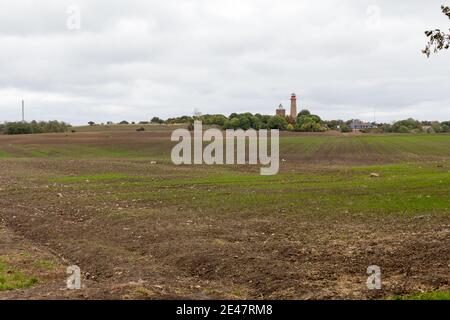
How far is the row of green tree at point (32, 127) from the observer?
12331 centimetres

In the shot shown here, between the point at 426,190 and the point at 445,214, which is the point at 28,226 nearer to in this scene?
the point at 445,214

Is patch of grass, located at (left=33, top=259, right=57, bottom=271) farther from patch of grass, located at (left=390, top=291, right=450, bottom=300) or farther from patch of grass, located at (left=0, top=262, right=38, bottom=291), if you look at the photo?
patch of grass, located at (left=390, top=291, right=450, bottom=300)

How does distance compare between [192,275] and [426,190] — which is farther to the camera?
[426,190]

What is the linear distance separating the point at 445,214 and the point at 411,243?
18.1ft

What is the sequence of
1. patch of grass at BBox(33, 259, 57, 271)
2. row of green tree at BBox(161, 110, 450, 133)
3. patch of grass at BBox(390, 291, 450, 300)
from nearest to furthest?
patch of grass at BBox(390, 291, 450, 300) → patch of grass at BBox(33, 259, 57, 271) → row of green tree at BBox(161, 110, 450, 133)

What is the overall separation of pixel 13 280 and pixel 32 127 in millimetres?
122218

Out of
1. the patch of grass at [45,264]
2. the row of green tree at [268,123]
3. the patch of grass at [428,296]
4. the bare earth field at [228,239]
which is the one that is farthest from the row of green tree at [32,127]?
the patch of grass at [428,296]

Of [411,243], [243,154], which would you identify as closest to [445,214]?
[411,243]

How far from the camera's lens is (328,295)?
1051 centimetres

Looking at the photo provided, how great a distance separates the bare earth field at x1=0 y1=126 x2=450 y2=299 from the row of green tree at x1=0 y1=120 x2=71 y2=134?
9960 centimetres

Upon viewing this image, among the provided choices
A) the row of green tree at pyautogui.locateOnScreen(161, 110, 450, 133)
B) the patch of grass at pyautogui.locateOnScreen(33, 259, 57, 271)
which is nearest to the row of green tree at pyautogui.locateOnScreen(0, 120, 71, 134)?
the row of green tree at pyautogui.locateOnScreen(161, 110, 450, 133)

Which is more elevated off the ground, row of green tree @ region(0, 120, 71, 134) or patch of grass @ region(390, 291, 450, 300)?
row of green tree @ region(0, 120, 71, 134)

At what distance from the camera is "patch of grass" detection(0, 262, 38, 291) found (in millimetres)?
11680
